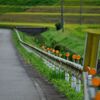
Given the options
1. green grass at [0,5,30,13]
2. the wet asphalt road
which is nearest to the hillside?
green grass at [0,5,30,13]

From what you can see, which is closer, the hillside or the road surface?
the road surface

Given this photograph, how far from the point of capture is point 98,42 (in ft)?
28.0

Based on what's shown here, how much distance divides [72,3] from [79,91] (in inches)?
3496

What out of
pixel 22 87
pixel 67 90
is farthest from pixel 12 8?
pixel 67 90

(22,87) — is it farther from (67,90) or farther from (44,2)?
(44,2)

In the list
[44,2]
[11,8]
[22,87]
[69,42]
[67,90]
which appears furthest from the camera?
[44,2]

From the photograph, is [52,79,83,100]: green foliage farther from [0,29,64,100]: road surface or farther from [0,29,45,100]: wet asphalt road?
[0,29,45,100]: wet asphalt road

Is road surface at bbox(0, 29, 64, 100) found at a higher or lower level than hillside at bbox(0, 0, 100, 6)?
higher

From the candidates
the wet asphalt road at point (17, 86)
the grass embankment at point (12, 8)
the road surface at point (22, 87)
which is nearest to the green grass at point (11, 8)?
the grass embankment at point (12, 8)

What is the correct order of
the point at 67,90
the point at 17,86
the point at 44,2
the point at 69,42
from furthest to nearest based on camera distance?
the point at 44,2
the point at 69,42
the point at 17,86
the point at 67,90

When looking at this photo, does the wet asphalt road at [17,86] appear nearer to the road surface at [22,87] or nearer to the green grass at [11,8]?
the road surface at [22,87]

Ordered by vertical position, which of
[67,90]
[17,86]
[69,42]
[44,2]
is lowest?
[44,2]

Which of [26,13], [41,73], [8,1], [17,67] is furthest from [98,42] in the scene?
[8,1]

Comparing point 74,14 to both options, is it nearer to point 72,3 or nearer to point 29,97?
point 72,3
